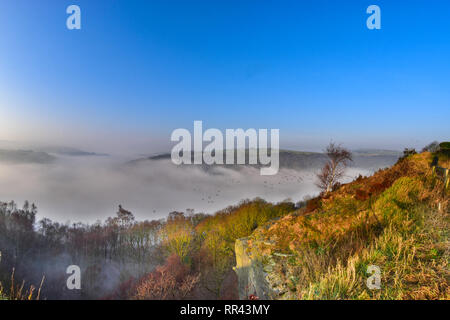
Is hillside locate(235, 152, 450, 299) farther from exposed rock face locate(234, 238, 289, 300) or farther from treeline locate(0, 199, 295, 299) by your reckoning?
treeline locate(0, 199, 295, 299)

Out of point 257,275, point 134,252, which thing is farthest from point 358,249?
point 134,252

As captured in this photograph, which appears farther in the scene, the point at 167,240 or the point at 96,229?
the point at 96,229

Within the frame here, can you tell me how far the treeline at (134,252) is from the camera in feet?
55.6

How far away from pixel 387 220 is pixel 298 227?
257 centimetres

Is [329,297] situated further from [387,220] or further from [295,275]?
[387,220]

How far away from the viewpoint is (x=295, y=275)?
4875mm

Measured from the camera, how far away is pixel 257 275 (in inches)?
226

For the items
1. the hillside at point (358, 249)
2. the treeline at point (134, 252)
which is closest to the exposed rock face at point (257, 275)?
the hillside at point (358, 249)

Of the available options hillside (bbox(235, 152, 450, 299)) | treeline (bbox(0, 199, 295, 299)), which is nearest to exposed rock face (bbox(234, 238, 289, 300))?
hillside (bbox(235, 152, 450, 299))

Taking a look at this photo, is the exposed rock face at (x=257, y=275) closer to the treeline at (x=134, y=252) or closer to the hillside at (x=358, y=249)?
the hillside at (x=358, y=249)

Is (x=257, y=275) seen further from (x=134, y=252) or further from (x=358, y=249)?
(x=134, y=252)

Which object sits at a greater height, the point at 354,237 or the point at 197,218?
the point at 354,237

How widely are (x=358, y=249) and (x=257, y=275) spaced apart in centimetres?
249
